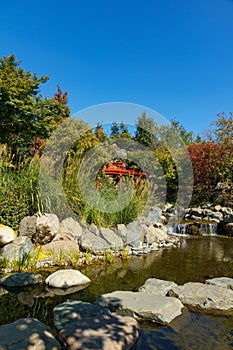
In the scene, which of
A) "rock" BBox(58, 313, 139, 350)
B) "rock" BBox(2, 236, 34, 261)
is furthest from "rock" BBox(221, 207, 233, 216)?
"rock" BBox(58, 313, 139, 350)

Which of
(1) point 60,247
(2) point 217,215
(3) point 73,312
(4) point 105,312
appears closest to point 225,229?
(2) point 217,215

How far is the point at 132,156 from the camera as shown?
1134cm

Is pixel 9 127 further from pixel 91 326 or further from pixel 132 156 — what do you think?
pixel 91 326

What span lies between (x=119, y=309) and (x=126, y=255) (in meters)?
2.04

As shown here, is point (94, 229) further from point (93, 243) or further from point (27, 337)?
point (27, 337)

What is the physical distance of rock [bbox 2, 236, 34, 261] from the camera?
11.5ft

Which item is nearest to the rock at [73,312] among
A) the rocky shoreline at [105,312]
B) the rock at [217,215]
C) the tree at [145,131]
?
the rocky shoreline at [105,312]

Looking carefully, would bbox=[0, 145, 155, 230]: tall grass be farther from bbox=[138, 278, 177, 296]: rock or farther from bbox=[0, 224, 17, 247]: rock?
bbox=[138, 278, 177, 296]: rock

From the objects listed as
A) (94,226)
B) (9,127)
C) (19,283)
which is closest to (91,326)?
(19,283)

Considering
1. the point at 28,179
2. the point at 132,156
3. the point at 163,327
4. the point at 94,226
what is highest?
the point at 132,156

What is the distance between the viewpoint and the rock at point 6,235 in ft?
12.6

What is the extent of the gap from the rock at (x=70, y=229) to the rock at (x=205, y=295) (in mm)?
2164

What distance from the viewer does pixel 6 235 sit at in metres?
3.89

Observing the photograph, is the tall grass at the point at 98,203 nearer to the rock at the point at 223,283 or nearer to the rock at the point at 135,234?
the rock at the point at 135,234
